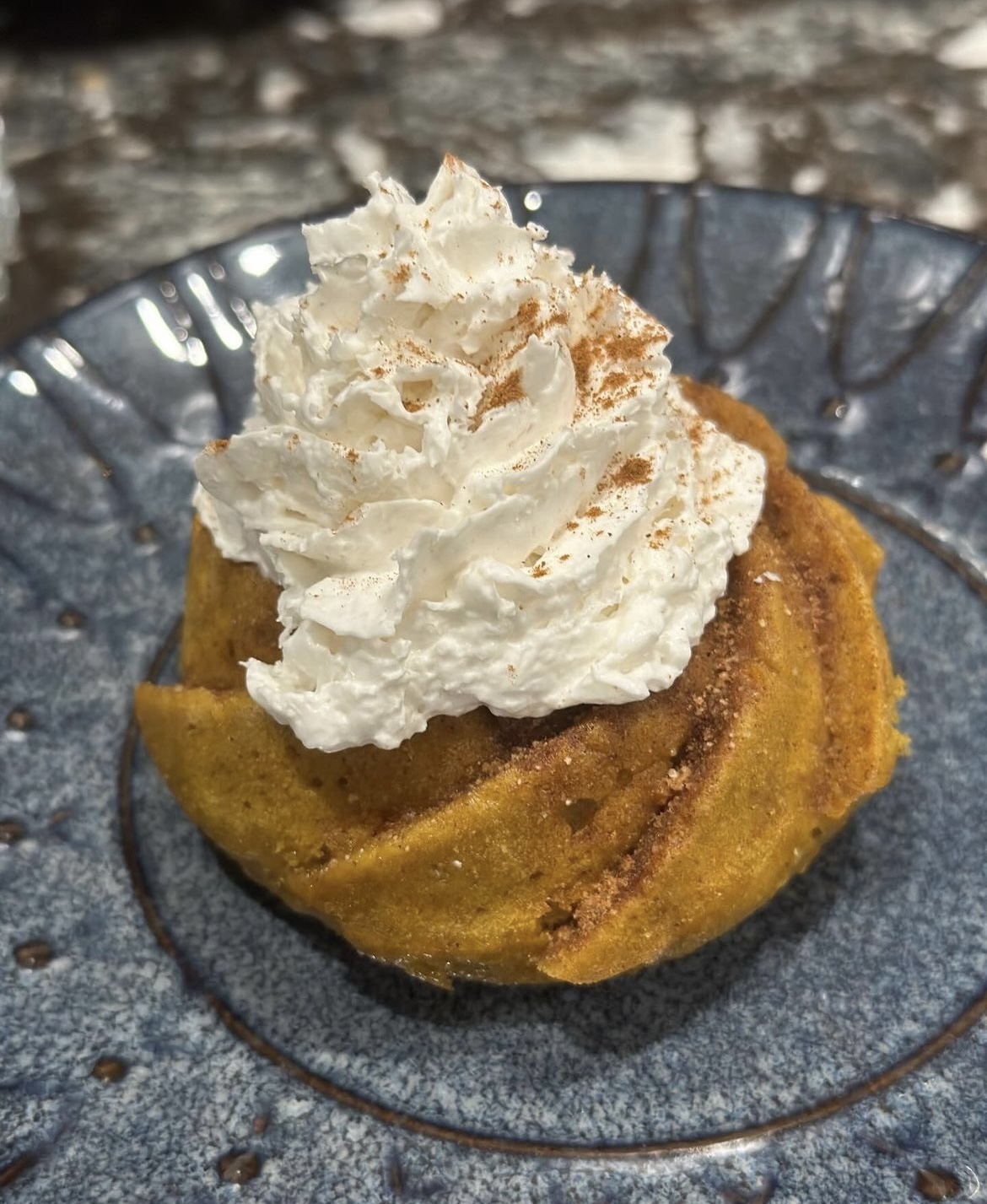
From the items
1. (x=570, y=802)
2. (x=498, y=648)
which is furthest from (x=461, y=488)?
(x=570, y=802)

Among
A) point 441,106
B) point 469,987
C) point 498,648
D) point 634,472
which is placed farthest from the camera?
point 441,106

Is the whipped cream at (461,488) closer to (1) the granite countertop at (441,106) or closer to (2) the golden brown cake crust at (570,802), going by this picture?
(2) the golden brown cake crust at (570,802)

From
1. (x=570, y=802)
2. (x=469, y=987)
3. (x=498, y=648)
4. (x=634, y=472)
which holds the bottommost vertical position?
(x=469, y=987)

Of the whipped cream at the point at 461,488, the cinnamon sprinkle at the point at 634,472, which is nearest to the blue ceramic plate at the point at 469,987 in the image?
the whipped cream at the point at 461,488

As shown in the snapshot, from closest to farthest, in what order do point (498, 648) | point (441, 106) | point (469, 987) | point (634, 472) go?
point (498, 648) → point (634, 472) → point (469, 987) → point (441, 106)

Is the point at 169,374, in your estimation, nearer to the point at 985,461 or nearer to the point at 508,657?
the point at 508,657

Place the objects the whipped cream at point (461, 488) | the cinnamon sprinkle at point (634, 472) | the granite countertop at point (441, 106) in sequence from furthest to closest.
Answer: the granite countertop at point (441, 106) < the cinnamon sprinkle at point (634, 472) < the whipped cream at point (461, 488)

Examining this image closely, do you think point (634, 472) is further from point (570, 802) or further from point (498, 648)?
point (570, 802)
